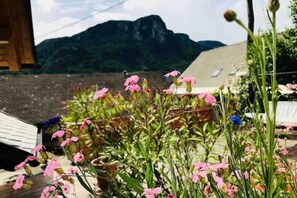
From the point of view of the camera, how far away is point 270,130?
74 centimetres

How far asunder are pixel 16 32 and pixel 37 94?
18.8 meters

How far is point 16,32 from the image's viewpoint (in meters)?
3.40

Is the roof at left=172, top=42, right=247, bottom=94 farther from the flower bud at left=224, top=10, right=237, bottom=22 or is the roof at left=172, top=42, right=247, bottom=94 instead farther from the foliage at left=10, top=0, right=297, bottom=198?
the flower bud at left=224, top=10, right=237, bottom=22

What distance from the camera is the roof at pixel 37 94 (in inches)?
773

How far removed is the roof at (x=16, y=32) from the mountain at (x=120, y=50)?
51698 millimetres

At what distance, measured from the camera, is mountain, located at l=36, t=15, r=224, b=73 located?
7012 cm

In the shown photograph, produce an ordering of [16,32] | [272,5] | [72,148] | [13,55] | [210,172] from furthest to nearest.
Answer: [13,55], [16,32], [72,148], [210,172], [272,5]

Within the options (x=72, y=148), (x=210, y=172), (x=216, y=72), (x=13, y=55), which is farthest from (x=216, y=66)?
(x=210, y=172)

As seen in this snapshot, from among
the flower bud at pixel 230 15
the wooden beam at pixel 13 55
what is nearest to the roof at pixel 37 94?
the wooden beam at pixel 13 55

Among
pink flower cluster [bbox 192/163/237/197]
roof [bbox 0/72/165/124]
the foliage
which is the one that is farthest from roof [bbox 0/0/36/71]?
roof [bbox 0/72/165/124]

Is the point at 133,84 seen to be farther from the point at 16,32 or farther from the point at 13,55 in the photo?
the point at 13,55

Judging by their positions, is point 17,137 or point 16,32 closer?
point 17,137

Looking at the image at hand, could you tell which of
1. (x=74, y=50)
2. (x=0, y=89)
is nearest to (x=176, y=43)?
(x=74, y=50)

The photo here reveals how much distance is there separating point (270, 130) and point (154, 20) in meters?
121
